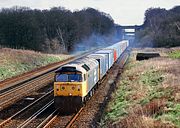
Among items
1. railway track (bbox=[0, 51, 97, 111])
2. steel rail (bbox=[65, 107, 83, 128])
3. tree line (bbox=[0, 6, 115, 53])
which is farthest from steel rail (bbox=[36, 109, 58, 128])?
tree line (bbox=[0, 6, 115, 53])

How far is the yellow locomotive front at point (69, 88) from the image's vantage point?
73.8ft

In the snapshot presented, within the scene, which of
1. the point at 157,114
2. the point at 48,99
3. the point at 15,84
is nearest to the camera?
the point at 157,114

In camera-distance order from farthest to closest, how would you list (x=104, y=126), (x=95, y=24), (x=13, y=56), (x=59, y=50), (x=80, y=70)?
(x=95, y=24) → (x=59, y=50) → (x=13, y=56) → (x=80, y=70) → (x=104, y=126)

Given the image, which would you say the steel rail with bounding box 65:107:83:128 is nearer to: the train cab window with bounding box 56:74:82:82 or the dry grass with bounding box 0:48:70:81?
the train cab window with bounding box 56:74:82:82

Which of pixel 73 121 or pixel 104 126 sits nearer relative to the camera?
pixel 104 126

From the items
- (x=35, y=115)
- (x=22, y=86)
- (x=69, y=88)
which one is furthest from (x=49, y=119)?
(x=22, y=86)

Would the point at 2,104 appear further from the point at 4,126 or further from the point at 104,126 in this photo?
the point at 104,126

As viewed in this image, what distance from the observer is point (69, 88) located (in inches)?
886

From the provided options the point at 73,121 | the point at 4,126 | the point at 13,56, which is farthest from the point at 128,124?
the point at 13,56

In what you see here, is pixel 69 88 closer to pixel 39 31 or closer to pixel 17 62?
pixel 17 62

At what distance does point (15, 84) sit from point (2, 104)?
30.6 feet

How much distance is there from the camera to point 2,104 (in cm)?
2550

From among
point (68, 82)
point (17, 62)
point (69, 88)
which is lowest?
point (17, 62)

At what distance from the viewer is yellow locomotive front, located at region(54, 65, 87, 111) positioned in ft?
73.8
